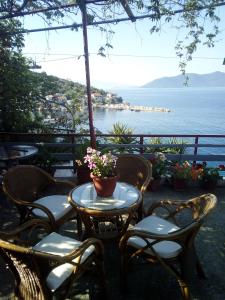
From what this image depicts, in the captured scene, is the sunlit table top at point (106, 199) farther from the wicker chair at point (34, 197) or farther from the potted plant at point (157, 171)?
the potted plant at point (157, 171)

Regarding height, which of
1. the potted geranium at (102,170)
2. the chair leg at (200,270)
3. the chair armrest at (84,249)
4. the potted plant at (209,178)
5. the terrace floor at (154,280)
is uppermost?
the potted geranium at (102,170)

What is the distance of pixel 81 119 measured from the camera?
6.79m

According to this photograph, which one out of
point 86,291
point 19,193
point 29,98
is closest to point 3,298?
point 86,291

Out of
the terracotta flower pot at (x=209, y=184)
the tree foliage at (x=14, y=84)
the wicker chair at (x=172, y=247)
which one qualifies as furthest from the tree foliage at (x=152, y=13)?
the wicker chair at (x=172, y=247)

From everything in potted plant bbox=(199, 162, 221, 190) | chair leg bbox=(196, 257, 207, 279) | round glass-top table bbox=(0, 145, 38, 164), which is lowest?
chair leg bbox=(196, 257, 207, 279)

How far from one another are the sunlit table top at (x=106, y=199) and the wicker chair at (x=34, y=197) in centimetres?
24

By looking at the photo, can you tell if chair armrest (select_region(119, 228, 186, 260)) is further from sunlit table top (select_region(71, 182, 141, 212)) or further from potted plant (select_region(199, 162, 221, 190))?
potted plant (select_region(199, 162, 221, 190))

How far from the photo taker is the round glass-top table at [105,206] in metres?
2.35

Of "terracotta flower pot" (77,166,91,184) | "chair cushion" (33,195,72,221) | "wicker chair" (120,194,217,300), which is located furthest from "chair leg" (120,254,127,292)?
"terracotta flower pot" (77,166,91,184)

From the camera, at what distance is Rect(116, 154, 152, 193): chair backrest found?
3.25 metres

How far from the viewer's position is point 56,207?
2.80 meters

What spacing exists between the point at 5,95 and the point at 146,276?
4173mm

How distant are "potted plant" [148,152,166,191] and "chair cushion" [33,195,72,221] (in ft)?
5.63

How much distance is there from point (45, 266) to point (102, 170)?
1.02m
